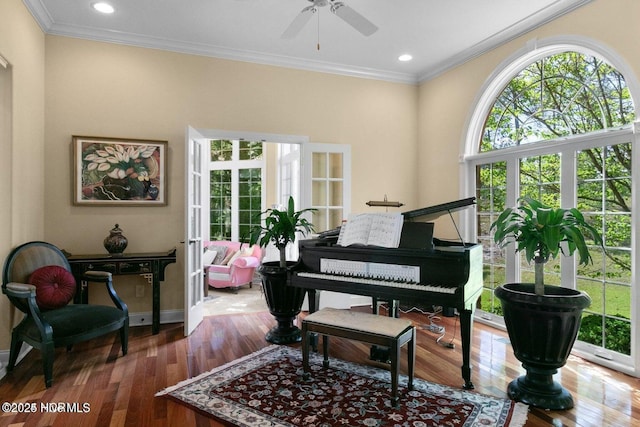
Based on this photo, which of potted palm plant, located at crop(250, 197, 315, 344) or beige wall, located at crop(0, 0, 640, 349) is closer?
beige wall, located at crop(0, 0, 640, 349)

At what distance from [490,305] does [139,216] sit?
13.8ft

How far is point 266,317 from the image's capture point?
4.64m

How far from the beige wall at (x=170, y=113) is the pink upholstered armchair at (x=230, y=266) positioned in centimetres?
161

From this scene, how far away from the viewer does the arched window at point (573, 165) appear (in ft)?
10.5

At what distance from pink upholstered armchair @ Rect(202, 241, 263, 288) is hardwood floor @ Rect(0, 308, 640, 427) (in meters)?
1.85

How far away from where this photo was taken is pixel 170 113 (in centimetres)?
439

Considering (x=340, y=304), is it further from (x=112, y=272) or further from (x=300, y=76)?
(x=300, y=76)

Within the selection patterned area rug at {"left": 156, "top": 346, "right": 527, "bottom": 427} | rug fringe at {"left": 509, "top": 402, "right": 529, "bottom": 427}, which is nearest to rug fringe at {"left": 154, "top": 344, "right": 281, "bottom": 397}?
patterned area rug at {"left": 156, "top": 346, "right": 527, "bottom": 427}

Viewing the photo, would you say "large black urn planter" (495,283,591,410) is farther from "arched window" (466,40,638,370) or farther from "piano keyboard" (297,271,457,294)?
"arched window" (466,40,638,370)

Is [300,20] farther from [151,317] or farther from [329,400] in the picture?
[151,317]

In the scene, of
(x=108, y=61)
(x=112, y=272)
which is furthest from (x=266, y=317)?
(x=108, y=61)

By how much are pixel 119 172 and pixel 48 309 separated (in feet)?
5.34

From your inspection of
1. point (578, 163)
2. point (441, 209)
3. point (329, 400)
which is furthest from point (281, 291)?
point (578, 163)

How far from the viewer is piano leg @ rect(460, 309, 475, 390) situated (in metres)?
2.68
